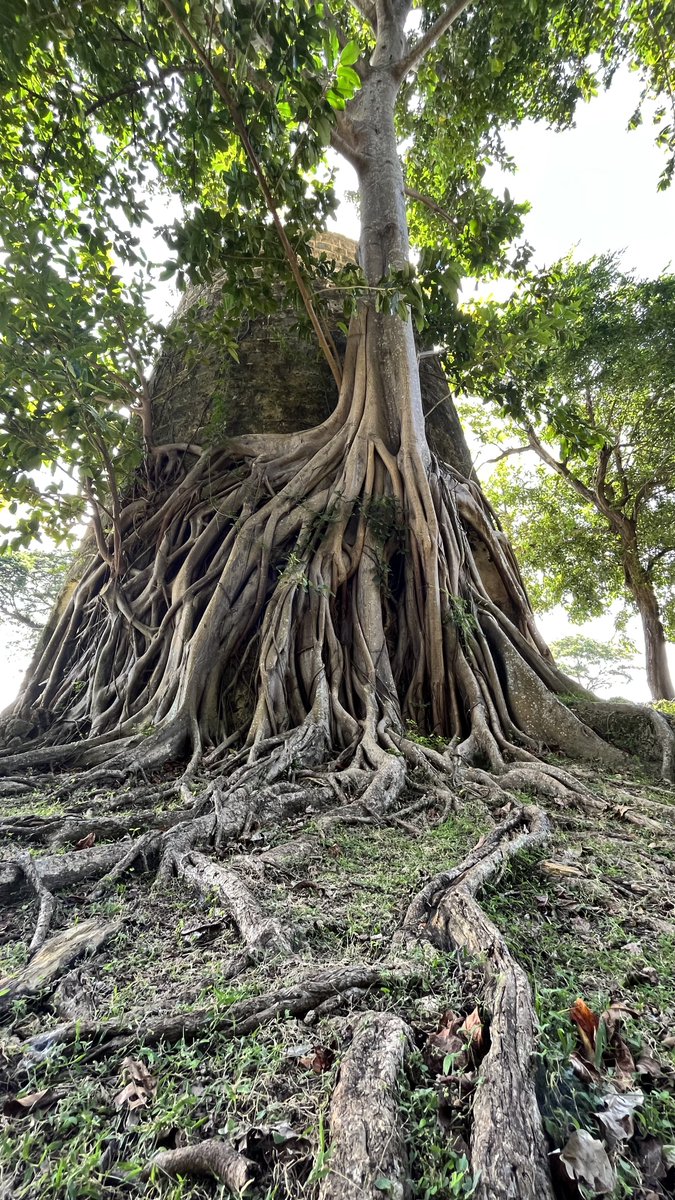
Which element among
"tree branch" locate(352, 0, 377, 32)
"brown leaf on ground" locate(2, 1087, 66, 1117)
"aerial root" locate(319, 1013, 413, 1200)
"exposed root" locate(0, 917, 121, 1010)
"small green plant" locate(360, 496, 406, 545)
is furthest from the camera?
"tree branch" locate(352, 0, 377, 32)

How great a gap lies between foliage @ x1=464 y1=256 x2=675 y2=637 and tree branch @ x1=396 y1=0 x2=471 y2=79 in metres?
2.24

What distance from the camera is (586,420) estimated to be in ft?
18.2

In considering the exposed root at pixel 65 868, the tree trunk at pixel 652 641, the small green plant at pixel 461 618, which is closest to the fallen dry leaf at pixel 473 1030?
the exposed root at pixel 65 868

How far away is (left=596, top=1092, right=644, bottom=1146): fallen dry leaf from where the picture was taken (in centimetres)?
84

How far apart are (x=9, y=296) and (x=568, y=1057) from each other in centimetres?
400

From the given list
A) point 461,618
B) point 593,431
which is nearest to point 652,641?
point 593,431

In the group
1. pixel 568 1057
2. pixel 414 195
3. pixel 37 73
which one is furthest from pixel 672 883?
pixel 414 195

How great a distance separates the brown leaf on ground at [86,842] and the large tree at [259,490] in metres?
0.17

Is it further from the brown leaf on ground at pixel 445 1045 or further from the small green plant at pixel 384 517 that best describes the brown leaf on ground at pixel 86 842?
the small green plant at pixel 384 517

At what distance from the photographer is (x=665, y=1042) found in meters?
1.03

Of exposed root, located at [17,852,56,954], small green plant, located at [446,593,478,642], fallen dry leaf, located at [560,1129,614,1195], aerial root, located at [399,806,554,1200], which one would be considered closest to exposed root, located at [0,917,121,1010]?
exposed root, located at [17,852,56,954]

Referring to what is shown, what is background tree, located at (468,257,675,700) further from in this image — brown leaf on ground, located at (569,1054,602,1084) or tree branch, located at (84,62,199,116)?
brown leaf on ground, located at (569,1054,602,1084)

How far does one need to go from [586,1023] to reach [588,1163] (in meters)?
0.30

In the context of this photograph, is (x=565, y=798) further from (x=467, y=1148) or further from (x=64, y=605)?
(x=64, y=605)
